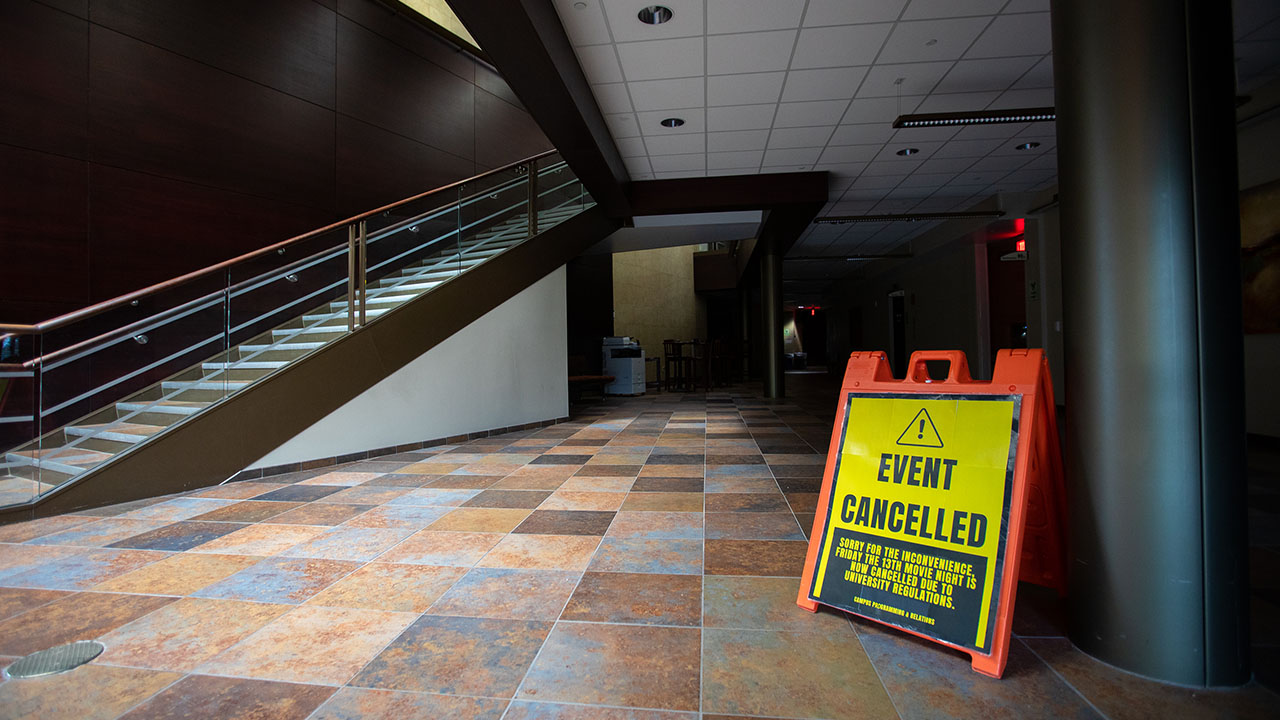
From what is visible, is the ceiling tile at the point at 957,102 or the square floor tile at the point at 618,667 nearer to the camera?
the square floor tile at the point at 618,667

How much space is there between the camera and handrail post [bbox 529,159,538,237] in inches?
269

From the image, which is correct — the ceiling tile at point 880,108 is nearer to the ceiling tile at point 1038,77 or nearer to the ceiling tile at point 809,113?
the ceiling tile at point 809,113

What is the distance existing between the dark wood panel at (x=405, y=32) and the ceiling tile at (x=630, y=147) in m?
3.32

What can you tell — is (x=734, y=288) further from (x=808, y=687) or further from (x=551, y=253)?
(x=808, y=687)

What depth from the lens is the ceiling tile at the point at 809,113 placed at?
5.28 meters

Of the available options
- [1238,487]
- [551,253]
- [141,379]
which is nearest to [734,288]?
[551,253]

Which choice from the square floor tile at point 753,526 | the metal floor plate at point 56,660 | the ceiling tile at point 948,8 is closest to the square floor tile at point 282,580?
the metal floor plate at point 56,660

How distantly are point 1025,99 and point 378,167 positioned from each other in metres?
7.00

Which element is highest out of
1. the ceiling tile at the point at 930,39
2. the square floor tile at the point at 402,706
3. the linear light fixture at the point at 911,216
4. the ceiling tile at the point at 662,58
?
the ceiling tile at the point at 662,58

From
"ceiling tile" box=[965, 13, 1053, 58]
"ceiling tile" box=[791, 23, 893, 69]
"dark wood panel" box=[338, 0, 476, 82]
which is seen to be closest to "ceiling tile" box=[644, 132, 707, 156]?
"ceiling tile" box=[791, 23, 893, 69]

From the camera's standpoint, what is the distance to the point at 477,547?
2.52 metres

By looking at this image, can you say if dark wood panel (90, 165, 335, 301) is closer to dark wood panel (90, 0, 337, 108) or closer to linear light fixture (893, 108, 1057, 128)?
dark wood panel (90, 0, 337, 108)

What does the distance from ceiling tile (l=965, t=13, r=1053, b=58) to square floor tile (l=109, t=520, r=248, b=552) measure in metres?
5.74

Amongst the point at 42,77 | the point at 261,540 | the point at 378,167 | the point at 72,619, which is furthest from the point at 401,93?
the point at 72,619
